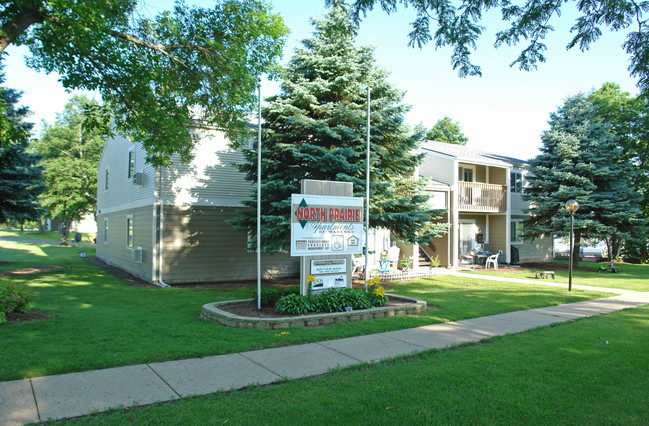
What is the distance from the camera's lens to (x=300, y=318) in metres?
7.54

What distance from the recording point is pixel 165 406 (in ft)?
13.1

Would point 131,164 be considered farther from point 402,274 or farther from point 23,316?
point 402,274

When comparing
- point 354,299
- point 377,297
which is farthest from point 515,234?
point 354,299

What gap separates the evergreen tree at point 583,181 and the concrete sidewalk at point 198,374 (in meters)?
15.8

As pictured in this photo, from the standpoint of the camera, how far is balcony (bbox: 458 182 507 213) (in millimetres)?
20484

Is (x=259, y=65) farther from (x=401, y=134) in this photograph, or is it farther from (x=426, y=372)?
(x=426, y=372)

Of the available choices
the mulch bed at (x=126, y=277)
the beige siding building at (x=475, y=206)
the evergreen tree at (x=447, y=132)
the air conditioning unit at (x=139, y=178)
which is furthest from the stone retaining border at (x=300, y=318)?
the evergreen tree at (x=447, y=132)

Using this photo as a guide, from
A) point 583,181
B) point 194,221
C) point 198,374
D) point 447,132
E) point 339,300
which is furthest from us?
point 447,132

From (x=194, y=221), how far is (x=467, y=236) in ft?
48.7

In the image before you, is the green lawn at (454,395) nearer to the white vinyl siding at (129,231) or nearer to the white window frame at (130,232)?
the white window frame at (130,232)

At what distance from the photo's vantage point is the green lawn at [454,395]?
12.5 ft

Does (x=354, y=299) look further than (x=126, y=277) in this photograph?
No

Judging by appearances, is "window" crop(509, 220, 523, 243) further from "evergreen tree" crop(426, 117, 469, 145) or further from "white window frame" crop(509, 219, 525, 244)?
"evergreen tree" crop(426, 117, 469, 145)

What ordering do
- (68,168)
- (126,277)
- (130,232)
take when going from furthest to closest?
1. (68,168)
2. (130,232)
3. (126,277)
